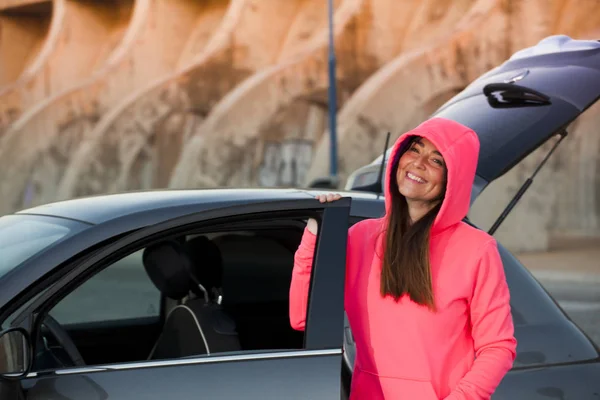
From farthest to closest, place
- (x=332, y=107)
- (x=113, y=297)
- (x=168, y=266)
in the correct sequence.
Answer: (x=332, y=107) < (x=113, y=297) < (x=168, y=266)

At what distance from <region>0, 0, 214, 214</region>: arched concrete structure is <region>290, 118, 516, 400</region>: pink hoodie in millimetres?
28153

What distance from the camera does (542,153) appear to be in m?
16.3

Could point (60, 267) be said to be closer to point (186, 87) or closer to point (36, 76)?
point (186, 87)

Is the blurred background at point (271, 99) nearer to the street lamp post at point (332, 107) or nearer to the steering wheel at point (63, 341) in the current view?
the street lamp post at point (332, 107)

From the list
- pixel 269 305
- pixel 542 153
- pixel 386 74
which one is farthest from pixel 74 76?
pixel 269 305

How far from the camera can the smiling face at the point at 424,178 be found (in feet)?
7.19

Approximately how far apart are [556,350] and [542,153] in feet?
46.5

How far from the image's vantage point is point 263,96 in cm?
2398

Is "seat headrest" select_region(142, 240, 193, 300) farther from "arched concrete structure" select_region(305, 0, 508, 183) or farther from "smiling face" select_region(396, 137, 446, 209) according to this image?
"arched concrete structure" select_region(305, 0, 508, 183)

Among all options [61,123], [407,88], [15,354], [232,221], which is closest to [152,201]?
[232,221]

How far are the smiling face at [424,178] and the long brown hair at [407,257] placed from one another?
0.03 m

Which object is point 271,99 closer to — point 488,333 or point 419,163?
point 419,163

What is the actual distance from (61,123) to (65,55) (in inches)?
239

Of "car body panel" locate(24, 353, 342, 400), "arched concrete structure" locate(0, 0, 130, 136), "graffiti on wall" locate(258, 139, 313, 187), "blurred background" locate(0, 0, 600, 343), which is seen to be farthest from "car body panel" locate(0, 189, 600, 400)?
"arched concrete structure" locate(0, 0, 130, 136)
